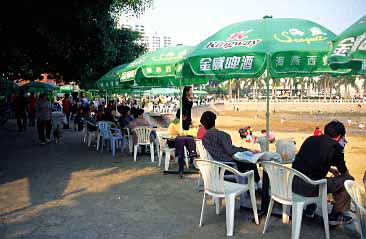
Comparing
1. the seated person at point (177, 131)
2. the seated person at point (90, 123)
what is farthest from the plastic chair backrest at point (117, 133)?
the seated person at point (177, 131)

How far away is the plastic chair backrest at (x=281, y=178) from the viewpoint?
4.01 meters

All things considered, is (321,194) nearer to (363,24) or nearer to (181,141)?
(363,24)

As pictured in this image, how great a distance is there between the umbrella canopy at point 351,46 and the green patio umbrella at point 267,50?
0.92 meters

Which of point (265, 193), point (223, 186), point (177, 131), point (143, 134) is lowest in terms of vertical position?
point (265, 193)

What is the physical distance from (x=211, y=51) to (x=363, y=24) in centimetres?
212

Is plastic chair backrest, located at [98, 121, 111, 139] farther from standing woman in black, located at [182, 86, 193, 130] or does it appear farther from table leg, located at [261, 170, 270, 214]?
table leg, located at [261, 170, 270, 214]

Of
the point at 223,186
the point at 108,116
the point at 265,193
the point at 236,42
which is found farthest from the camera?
the point at 108,116

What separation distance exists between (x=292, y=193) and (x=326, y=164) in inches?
19.7

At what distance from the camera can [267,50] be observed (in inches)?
187

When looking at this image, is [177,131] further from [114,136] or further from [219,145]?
[219,145]

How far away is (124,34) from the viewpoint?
1884 cm

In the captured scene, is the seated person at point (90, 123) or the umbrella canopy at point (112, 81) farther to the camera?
the seated person at point (90, 123)

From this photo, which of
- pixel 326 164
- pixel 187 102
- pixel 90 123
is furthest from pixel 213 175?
pixel 90 123

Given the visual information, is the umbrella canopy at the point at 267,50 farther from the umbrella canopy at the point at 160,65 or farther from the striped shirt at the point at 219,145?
the umbrella canopy at the point at 160,65
